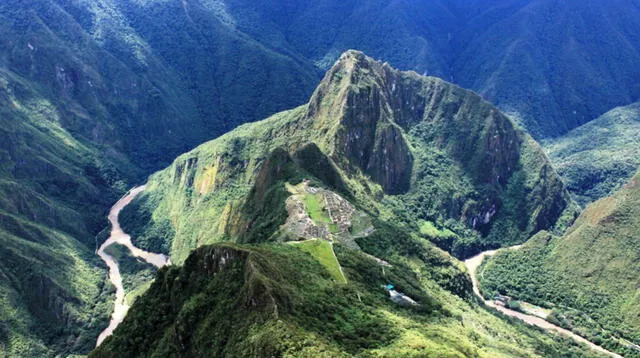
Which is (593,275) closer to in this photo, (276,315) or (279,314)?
(279,314)

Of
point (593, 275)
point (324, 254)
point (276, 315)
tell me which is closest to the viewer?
point (276, 315)

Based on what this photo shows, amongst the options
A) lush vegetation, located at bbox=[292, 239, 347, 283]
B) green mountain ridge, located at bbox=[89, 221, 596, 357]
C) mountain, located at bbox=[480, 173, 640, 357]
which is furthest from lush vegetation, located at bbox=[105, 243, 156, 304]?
mountain, located at bbox=[480, 173, 640, 357]

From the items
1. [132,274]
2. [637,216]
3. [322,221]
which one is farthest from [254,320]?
[637,216]

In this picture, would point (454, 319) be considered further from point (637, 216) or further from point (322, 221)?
point (637, 216)

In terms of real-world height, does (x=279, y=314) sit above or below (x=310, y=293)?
below

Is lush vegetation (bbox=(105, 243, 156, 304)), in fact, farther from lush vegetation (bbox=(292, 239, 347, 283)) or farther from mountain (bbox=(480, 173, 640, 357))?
mountain (bbox=(480, 173, 640, 357))

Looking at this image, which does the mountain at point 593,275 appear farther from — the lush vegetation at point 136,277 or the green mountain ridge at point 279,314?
the lush vegetation at point 136,277

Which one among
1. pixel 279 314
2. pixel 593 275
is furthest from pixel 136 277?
pixel 593 275

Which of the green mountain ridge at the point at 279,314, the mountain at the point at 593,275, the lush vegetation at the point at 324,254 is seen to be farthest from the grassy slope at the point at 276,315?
the mountain at the point at 593,275
